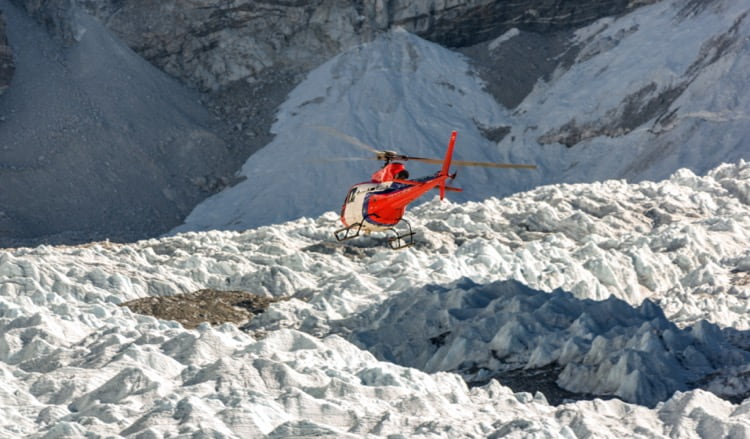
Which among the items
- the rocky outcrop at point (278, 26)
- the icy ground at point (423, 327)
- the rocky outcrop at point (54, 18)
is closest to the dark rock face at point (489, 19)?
the rocky outcrop at point (278, 26)

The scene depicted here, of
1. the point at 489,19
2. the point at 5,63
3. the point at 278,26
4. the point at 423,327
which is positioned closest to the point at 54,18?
the point at 5,63

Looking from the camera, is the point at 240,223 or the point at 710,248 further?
the point at 240,223

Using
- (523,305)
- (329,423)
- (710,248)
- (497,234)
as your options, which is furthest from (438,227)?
(329,423)

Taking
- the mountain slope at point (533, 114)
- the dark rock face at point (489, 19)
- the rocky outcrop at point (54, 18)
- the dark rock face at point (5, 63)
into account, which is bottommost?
the mountain slope at point (533, 114)

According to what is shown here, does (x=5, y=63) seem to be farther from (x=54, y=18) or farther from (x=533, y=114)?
(x=533, y=114)

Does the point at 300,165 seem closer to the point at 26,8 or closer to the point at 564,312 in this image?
the point at 26,8

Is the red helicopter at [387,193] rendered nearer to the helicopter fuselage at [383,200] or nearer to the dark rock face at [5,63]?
the helicopter fuselage at [383,200]
